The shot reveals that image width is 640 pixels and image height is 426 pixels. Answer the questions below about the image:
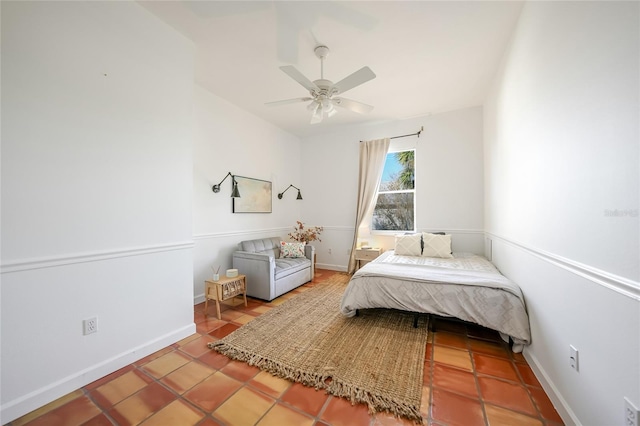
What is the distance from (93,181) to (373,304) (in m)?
2.68

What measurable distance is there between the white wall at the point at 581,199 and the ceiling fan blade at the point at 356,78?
1210mm

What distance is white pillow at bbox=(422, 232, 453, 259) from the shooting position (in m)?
3.45

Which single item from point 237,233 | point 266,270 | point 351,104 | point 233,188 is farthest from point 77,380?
point 351,104

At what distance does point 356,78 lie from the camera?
84.9 inches

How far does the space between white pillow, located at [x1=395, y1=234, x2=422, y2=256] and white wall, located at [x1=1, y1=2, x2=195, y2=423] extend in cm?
291

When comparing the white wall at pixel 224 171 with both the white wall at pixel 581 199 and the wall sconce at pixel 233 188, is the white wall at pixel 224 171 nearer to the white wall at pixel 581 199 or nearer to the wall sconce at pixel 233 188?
the wall sconce at pixel 233 188

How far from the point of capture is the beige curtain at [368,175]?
4.54 m

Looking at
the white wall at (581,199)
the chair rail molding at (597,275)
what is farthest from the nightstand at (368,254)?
the chair rail molding at (597,275)

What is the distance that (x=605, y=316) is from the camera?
1.05 meters

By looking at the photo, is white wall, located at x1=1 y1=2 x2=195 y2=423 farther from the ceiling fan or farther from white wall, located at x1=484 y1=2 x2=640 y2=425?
white wall, located at x1=484 y1=2 x2=640 y2=425

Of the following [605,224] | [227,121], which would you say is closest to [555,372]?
[605,224]

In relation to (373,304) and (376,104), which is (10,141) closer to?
(373,304)

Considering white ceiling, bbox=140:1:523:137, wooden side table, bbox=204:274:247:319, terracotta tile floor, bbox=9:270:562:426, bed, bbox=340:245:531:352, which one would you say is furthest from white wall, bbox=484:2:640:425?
wooden side table, bbox=204:274:247:319

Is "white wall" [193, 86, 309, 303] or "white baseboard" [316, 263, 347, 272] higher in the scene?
"white wall" [193, 86, 309, 303]
